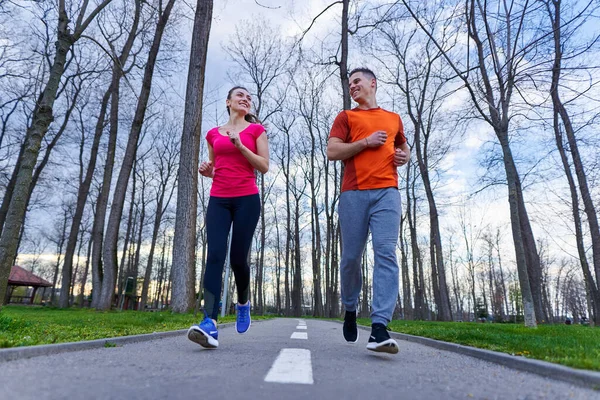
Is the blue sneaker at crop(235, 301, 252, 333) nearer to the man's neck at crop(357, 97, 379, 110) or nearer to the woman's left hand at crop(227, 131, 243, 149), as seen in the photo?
the woman's left hand at crop(227, 131, 243, 149)

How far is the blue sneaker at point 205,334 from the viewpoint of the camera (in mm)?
3342

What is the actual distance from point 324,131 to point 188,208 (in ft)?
62.0

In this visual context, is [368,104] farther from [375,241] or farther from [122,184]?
[122,184]

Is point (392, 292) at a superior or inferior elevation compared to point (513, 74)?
inferior

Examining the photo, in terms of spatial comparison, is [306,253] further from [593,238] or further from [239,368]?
[239,368]

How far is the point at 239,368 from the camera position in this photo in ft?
8.05

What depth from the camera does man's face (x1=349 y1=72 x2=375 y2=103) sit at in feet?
12.8

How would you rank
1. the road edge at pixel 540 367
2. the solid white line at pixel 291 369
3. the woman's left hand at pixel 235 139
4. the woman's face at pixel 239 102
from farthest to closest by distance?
the woman's face at pixel 239 102 → the woman's left hand at pixel 235 139 → the road edge at pixel 540 367 → the solid white line at pixel 291 369

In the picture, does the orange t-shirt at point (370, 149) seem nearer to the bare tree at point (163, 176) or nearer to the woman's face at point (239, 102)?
the woman's face at point (239, 102)

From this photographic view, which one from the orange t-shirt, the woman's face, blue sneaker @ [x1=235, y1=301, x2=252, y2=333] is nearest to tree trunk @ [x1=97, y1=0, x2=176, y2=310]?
blue sneaker @ [x1=235, y1=301, x2=252, y2=333]

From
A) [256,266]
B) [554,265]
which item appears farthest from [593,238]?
[554,265]

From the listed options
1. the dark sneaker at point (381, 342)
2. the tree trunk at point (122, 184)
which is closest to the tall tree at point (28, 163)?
the dark sneaker at point (381, 342)

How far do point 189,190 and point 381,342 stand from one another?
27.0 ft

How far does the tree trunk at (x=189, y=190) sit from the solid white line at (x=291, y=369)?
7.65 metres
